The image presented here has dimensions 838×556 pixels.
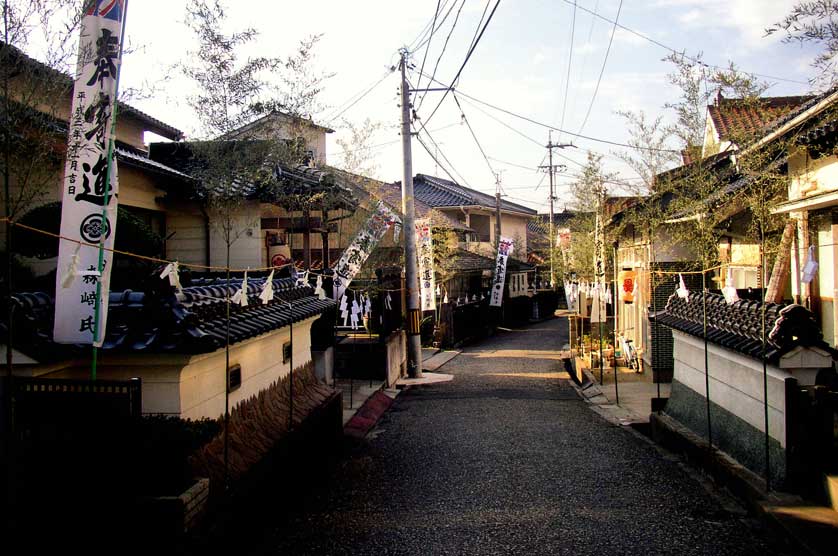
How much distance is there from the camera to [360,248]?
1789 centimetres

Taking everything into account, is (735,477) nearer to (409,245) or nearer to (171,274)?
(171,274)

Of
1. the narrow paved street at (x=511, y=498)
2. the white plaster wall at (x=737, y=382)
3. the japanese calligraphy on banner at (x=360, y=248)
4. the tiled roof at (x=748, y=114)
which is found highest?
the tiled roof at (x=748, y=114)

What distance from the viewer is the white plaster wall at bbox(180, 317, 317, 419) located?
676 centimetres

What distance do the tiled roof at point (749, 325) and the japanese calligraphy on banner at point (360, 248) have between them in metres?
8.60

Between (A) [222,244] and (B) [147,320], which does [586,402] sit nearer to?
(A) [222,244]

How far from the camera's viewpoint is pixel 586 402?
17.1 metres

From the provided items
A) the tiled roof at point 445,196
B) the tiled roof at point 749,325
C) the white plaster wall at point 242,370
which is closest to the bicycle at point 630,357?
the tiled roof at point 749,325

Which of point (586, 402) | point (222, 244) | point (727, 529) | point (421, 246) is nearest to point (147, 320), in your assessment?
point (727, 529)

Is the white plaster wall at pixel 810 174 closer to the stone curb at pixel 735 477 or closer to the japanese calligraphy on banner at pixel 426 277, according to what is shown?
the stone curb at pixel 735 477

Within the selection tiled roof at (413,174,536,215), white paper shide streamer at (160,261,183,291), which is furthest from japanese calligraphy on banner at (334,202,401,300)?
tiled roof at (413,174,536,215)

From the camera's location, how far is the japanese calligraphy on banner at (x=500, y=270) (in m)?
37.2

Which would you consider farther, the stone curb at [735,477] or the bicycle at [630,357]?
the bicycle at [630,357]

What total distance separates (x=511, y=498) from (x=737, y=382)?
3.26 meters

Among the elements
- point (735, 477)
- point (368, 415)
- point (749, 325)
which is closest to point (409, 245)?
point (368, 415)
